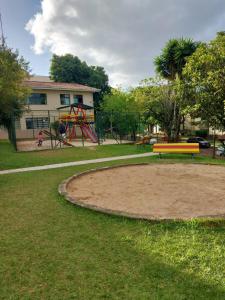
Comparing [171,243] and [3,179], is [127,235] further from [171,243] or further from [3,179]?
[3,179]

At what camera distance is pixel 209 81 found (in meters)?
13.8

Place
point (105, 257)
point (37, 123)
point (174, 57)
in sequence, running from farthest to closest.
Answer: point (37, 123), point (174, 57), point (105, 257)

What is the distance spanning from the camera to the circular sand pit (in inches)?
219

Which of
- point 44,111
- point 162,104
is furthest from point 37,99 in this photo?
point 162,104

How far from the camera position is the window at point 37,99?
102 ft

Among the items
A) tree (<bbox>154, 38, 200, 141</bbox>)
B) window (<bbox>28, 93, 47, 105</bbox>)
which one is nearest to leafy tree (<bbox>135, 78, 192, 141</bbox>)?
tree (<bbox>154, 38, 200, 141</bbox>)

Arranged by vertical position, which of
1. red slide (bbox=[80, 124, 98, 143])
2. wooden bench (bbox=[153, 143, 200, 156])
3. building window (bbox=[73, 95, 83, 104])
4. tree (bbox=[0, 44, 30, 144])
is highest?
building window (bbox=[73, 95, 83, 104])

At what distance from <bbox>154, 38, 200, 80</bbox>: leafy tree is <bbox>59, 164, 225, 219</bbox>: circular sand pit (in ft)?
42.8

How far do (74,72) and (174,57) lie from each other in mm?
27020

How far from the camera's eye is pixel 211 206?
5758mm

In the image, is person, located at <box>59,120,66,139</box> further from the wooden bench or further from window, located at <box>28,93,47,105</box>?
the wooden bench

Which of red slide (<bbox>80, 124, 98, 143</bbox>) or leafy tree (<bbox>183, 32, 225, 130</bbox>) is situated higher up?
leafy tree (<bbox>183, 32, 225, 130</bbox>)

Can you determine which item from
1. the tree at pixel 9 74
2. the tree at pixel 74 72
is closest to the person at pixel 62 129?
the tree at pixel 9 74

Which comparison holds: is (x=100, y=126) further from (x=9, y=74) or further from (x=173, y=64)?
(x=9, y=74)
